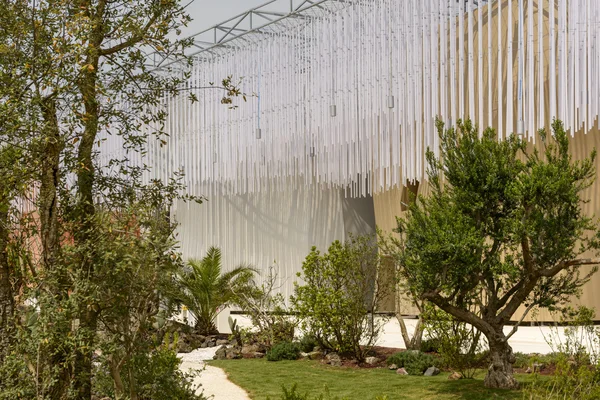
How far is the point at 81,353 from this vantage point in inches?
233

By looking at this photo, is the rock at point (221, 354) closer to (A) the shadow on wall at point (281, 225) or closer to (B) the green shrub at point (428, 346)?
(B) the green shrub at point (428, 346)

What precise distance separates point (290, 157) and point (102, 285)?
12276 mm

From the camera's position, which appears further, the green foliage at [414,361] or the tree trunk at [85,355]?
the green foliage at [414,361]

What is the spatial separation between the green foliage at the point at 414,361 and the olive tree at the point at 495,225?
2217mm

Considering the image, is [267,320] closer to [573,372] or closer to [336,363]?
[336,363]

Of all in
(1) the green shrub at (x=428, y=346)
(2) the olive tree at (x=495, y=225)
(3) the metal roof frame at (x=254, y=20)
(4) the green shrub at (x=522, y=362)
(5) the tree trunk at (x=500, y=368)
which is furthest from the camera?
(3) the metal roof frame at (x=254, y=20)

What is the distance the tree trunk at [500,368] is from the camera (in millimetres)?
8570

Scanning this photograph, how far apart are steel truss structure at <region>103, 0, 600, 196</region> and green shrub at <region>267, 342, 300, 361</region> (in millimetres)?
3683

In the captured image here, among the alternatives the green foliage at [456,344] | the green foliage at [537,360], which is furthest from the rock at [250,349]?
the green foliage at [537,360]

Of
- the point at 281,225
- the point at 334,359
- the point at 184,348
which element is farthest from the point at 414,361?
the point at 281,225

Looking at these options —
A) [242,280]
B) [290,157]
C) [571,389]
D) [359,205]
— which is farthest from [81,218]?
[359,205]

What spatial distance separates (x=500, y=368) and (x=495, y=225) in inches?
64.8

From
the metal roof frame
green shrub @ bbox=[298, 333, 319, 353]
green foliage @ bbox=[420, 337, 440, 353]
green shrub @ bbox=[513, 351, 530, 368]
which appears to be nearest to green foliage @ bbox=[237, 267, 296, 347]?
green shrub @ bbox=[298, 333, 319, 353]

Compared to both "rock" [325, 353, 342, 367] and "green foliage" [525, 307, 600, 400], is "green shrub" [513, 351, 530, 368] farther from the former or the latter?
"rock" [325, 353, 342, 367]
